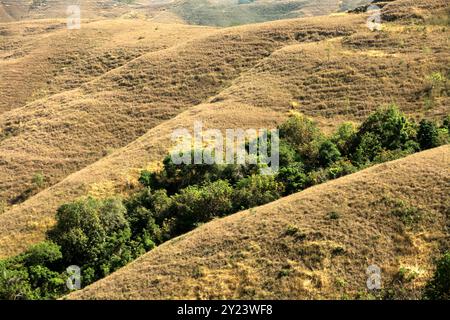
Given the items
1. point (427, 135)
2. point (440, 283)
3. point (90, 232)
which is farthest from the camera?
point (427, 135)

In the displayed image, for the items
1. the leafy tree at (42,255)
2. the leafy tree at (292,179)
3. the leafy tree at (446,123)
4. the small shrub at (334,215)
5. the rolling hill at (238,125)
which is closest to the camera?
the rolling hill at (238,125)

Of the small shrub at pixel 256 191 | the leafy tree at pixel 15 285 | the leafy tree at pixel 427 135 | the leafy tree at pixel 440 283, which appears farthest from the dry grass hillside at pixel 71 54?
the leafy tree at pixel 440 283

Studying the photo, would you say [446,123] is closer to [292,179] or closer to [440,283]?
[292,179]

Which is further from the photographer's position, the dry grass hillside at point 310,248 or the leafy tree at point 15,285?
the leafy tree at point 15,285

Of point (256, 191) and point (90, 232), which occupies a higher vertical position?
point (256, 191)

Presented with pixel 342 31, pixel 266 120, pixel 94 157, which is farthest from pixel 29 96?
pixel 342 31

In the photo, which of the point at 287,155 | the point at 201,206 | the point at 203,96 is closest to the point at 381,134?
the point at 287,155

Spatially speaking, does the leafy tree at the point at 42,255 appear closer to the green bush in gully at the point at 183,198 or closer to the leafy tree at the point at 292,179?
the green bush in gully at the point at 183,198

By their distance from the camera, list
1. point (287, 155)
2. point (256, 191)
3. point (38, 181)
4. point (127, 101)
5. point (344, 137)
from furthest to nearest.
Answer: point (127, 101), point (38, 181), point (344, 137), point (287, 155), point (256, 191)
